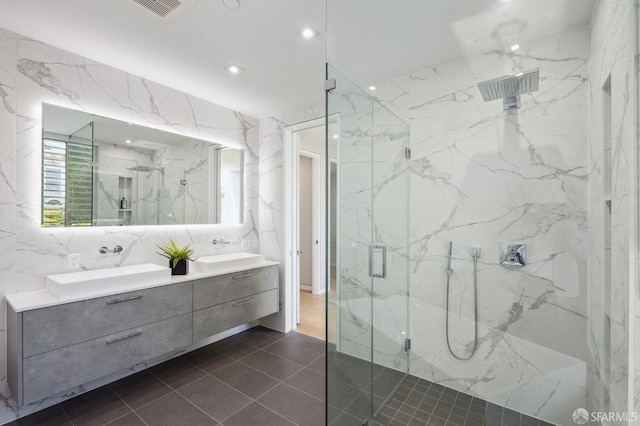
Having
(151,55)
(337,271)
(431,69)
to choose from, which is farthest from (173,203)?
(431,69)

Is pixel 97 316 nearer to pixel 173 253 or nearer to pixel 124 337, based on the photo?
pixel 124 337

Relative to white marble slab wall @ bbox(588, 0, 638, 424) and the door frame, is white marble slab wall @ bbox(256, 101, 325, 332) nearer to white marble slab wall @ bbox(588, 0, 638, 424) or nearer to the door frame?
the door frame

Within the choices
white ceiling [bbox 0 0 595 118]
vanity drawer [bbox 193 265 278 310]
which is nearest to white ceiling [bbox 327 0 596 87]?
white ceiling [bbox 0 0 595 118]

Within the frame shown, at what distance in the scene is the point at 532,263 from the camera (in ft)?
5.39

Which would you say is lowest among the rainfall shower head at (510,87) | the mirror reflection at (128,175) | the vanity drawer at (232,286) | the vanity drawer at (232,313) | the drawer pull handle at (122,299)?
the vanity drawer at (232,313)

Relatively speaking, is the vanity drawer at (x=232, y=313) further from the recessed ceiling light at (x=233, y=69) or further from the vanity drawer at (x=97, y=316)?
the recessed ceiling light at (x=233, y=69)

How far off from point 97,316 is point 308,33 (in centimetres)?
228

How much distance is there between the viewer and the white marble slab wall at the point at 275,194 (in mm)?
3344

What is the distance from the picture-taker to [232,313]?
2.75 meters

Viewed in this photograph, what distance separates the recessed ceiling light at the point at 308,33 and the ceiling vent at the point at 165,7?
66cm

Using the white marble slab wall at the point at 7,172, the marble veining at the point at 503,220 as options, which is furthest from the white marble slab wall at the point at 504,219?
the white marble slab wall at the point at 7,172

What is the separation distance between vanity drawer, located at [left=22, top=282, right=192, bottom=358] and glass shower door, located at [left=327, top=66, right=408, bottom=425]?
135cm

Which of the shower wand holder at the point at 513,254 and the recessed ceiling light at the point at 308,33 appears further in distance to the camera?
the recessed ceiling light at the point at 308,33

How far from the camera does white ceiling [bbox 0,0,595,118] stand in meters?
1.61
